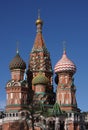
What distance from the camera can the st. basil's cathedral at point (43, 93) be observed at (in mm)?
77188

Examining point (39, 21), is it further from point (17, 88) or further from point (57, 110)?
point (57, 110)

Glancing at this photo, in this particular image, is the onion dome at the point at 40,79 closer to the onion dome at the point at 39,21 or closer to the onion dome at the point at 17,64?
the onion dome at the point at 17,64

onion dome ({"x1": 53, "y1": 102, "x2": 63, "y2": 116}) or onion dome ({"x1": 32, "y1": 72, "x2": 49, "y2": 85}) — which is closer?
onion dome ({"x1": 53, "y1": 102, "x2": 63, "y2": 116})

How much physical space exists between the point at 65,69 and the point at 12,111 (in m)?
13.3

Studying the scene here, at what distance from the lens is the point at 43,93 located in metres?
81.6

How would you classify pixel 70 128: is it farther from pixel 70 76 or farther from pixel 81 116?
pixel 70 76

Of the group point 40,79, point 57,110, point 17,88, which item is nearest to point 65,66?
point 40,79

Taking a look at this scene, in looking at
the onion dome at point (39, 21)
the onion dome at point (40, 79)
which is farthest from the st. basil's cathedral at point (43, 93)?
the onion dome at point (39, 21)

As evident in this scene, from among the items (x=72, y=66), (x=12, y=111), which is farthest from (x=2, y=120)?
(x=72, y=66)

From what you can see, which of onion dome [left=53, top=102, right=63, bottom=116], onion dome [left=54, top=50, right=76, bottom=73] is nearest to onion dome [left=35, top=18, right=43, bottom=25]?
onion dome [left=54, top=50, right=76, bottom=73]

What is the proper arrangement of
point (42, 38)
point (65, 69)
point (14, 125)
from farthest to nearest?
point (42, 38) < point (65, 69) < point (14, 125)

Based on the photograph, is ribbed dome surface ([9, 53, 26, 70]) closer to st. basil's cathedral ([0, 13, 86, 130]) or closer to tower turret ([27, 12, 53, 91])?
st. basil's cathedral ([0, 13, 86, 130])

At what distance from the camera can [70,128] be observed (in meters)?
78.6

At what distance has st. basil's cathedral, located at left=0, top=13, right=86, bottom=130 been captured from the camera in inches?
3039
